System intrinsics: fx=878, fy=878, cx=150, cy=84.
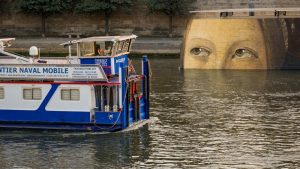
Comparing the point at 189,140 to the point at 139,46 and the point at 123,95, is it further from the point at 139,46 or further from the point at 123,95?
the point at 139,46

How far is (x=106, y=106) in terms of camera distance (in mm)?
25500

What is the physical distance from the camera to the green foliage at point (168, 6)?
5769cm

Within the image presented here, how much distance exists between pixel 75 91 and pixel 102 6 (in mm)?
32752

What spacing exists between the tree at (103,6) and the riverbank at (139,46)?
9.46ft

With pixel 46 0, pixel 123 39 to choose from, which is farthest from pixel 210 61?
pixel 123 39

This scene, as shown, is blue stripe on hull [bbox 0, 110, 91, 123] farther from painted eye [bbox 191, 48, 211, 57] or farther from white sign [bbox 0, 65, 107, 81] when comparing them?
painted eye [bbox 191, 48, 211, 57]

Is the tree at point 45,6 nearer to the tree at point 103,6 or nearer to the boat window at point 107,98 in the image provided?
the tree at point 103,6

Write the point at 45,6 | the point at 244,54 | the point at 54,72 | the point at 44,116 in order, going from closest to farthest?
the point at 54,72 → the point at 44,116 → the point at 244,54 → the point at 45,6

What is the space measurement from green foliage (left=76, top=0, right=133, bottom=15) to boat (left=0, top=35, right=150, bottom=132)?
31432mm

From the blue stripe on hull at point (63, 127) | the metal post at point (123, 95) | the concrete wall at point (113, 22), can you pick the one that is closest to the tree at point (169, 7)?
the concrete wall at point (113, 22)

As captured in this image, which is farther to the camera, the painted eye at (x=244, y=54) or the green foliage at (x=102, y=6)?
the green foliage at (x=102, y=6)

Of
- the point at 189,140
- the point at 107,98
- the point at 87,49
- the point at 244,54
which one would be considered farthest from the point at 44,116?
the point at 244,54

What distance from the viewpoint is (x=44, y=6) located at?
58.3m

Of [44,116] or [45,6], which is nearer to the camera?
[44,116]
